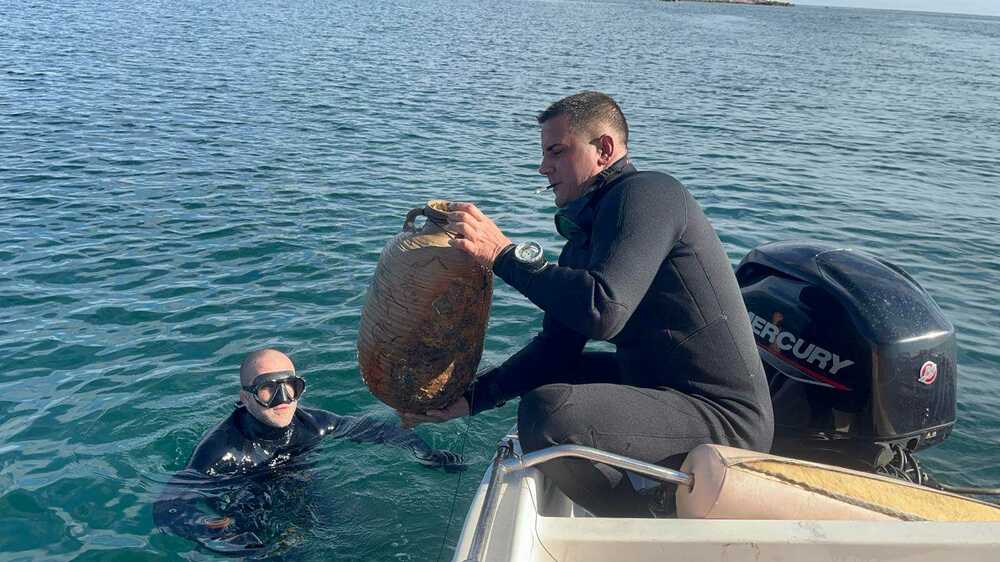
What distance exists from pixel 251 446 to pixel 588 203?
293 cm

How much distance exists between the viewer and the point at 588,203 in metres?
3.71

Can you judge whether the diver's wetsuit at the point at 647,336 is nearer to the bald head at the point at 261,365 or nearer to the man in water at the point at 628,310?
the man in water at the point at 628,310

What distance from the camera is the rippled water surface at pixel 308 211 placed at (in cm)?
577

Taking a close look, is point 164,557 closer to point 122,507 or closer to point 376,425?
point 122,507

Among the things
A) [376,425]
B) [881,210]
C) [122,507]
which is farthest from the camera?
[881,210]

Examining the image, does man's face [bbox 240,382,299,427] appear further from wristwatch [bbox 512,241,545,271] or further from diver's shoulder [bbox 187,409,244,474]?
wristwatch [bbox 512,241,545,271]

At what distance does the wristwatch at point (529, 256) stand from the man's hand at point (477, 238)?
11 cm

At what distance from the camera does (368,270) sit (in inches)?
385

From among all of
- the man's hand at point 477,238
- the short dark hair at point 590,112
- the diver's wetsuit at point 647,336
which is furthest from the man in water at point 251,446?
the short dark hair at point 590,112

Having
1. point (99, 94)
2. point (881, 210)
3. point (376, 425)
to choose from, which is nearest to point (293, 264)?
point (376, 425)

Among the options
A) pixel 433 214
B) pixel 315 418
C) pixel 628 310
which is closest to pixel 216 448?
pixel 315 418

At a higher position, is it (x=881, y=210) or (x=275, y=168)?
(x=275, y=168)

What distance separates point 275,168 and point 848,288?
437 inches

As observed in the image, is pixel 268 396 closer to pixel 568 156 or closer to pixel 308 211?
pixel 568 156
